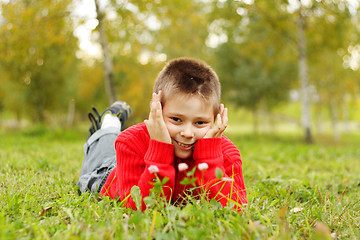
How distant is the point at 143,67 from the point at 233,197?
13594 millimetres

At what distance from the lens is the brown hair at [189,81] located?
7.12 feet

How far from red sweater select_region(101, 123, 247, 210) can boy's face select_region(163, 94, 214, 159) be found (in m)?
0.09

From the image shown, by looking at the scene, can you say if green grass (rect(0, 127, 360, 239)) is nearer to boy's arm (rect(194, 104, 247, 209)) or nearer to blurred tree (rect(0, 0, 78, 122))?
boy's arm (rect(194, 104, 247, 209))

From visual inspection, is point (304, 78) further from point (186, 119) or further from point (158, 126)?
point (158, 126)

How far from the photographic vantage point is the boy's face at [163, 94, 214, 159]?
6.95 ft

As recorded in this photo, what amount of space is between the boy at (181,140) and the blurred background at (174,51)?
775 centimetres

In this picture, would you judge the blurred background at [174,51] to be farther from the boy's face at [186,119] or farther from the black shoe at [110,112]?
the boy's face at [186,119]

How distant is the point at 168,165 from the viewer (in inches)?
81.0

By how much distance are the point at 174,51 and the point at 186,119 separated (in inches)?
744

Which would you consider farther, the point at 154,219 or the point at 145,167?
the point at 145,167

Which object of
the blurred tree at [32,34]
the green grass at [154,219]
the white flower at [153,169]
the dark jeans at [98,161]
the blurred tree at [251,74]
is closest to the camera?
the green grass at [154,219]

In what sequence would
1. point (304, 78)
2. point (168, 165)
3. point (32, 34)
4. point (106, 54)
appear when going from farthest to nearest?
point (304, 78) < point (106, 54) < point (32, 34) < point (168, 165)

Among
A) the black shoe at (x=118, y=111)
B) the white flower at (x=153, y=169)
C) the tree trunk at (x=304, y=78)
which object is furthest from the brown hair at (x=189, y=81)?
the tree trunk at (x=304, y=78)

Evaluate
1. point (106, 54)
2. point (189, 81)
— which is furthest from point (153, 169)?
point (106, 54)
